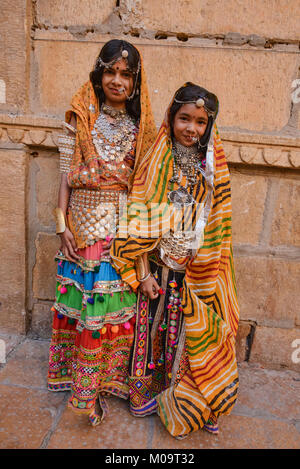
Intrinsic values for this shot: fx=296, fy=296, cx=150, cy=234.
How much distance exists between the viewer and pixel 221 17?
203 centimetres

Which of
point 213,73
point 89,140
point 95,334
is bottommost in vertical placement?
point 95,334

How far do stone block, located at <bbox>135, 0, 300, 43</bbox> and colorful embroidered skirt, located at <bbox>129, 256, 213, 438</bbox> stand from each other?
5.40 feet

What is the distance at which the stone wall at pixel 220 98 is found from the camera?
6.72ft

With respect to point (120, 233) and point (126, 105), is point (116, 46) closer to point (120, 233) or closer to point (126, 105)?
point (126, 105)

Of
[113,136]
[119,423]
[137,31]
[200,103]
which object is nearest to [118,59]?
[113,136]

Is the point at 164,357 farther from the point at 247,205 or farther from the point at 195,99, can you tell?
the point at 195,99

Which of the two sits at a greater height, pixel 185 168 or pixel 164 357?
pixel 185 168

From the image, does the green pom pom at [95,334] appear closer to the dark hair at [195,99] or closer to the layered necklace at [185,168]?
the layered necklace at [185,168]

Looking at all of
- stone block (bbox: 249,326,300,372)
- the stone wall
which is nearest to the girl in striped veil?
the stone wall

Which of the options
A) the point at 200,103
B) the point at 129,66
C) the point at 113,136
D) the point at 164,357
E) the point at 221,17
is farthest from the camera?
the point at 221,17

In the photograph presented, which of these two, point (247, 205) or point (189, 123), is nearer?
point (189, 123)

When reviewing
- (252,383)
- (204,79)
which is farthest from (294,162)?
(252,383)

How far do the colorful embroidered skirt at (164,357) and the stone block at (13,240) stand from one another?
1.18 meters

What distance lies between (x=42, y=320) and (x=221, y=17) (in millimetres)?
2658
